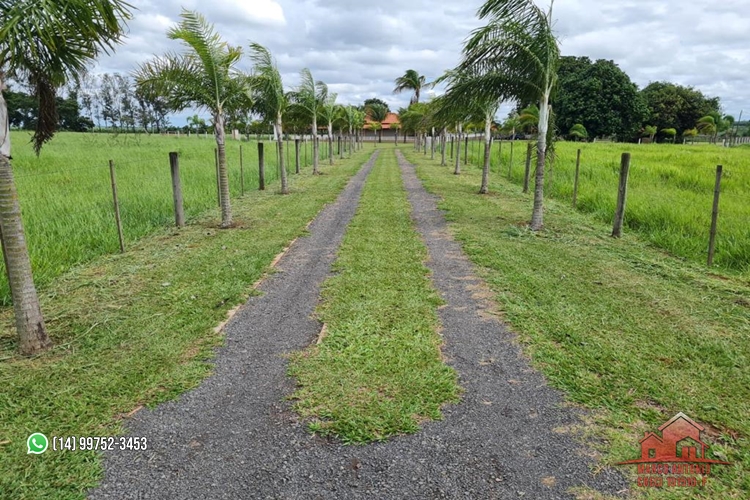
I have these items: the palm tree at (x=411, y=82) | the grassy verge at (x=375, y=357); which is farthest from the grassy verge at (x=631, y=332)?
the palm tree at (x=411, y=82)

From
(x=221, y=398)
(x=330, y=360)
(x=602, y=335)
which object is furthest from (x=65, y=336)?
(x=602, y=335)

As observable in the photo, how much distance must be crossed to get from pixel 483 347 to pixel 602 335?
3.76 feet

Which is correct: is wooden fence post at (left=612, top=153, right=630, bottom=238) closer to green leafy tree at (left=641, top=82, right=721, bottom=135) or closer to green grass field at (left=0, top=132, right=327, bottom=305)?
green grass field at (left=0, top=132, right=327, bottom=305)

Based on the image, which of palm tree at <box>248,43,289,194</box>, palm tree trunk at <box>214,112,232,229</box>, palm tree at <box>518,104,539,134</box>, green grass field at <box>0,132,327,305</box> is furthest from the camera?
palm tree at <box>518,104,539,134</box>

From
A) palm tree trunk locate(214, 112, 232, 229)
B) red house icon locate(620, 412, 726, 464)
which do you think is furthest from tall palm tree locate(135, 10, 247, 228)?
red house icon locate(620, 412, 726, 464)

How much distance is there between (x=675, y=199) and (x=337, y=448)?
11015 millimetres

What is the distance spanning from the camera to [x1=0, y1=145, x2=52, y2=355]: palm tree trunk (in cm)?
367

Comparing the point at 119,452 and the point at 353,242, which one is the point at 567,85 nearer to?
the point at 353,242

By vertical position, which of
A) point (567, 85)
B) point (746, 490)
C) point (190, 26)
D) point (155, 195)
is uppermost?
point (567, 85)

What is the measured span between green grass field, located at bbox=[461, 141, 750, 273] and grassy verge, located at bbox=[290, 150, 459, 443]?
4.52 metres

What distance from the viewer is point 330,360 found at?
3787mm

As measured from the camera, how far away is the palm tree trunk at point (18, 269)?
367 centimetres

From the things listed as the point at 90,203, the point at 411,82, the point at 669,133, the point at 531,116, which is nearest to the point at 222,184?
the point at 90,203

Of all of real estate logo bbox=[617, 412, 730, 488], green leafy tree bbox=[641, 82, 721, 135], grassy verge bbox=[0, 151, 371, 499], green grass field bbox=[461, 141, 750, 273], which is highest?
green leafy tree bbox=[641, 82, 721, 135]
